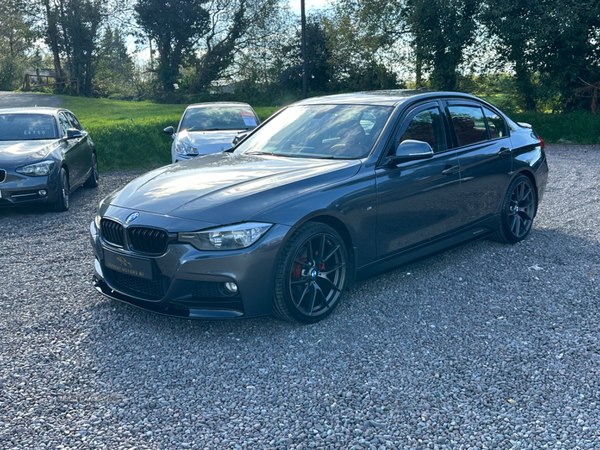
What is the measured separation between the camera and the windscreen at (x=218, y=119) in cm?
1209

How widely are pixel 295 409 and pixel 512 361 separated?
1.53 m

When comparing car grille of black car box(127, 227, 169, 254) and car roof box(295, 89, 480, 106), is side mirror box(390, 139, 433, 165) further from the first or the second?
car grille of black car box(127, 227, 169, 254)

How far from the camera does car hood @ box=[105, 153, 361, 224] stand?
4.02 metres

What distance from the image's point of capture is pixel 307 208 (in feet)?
13.6

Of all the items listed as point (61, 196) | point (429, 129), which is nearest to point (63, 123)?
point (61, 196)

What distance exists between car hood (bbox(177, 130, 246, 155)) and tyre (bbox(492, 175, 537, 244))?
5.67 meters

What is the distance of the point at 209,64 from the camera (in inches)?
1692

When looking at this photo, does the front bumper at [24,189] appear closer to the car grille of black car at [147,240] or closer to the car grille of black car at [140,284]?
the car grille of black car at [140,284]

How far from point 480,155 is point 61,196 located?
6354mm

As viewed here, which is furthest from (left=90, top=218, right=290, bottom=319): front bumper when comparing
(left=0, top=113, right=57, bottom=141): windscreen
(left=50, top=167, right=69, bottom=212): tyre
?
(left=0, top=113, right=57, bottom=141): windscreen

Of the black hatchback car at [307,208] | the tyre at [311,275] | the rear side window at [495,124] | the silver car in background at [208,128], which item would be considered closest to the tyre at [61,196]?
the silver car in background at [208,128]

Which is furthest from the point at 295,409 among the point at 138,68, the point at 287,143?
the point at 138,68

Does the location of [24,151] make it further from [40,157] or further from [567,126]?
[567,126]

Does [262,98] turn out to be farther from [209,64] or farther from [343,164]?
[343,164]
